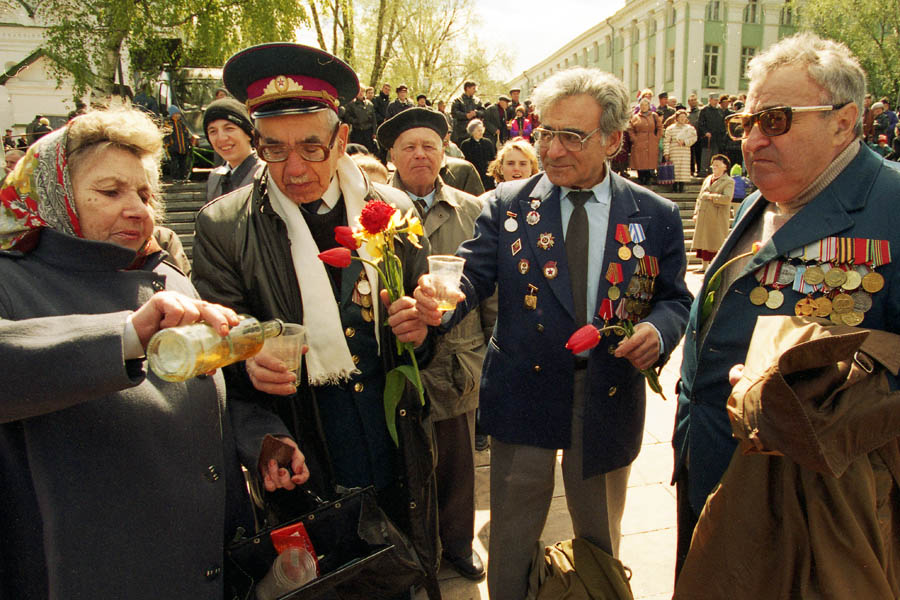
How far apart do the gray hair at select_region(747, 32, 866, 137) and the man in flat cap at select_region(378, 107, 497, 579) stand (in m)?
1.71

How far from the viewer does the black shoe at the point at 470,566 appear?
2.89 m

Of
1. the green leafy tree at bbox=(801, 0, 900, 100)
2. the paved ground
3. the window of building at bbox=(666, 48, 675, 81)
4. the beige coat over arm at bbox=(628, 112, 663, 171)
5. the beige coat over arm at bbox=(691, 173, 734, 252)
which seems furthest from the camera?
the window of building at bbox=(666, 48, 675, 81)

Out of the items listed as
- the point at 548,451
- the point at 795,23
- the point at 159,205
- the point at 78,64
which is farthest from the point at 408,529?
the point at 795,23

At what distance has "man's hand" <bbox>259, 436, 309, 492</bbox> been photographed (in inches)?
67.1

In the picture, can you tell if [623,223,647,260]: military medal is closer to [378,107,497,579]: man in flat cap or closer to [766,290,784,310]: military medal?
[766,290,784,310]: military medal

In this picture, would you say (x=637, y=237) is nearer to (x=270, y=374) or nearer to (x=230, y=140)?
(x=270, y=374)

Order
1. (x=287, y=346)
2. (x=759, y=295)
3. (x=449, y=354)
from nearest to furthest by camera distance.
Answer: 1. (x=287, y=346)
2. (x=759, y=295)
3. (x=449, y=354)

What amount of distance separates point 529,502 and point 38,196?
1934mm

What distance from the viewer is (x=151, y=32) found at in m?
16.0

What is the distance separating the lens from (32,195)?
4.44 feet

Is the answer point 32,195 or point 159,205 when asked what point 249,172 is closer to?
point 159,205

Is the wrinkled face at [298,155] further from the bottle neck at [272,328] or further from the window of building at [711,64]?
the window of building at [711,64]

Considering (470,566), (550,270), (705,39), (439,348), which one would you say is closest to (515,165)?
(550,270)

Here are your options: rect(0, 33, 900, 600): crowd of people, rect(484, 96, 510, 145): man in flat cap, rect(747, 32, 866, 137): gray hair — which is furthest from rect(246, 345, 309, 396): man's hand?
rect(484, 96, 510, 145): man in flat cap
